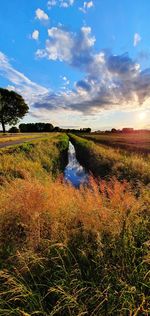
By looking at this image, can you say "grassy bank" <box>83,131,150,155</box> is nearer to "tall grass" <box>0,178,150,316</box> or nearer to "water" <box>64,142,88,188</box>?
"water" <box>64,142,88,188</box>

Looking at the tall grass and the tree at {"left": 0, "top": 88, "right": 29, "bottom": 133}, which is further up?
the tree at {"left": 0, "top": 88, "right": 29, "bottom": 133}

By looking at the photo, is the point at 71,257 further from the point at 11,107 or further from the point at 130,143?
the point at 11,107

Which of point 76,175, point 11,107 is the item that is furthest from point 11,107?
point 76,175

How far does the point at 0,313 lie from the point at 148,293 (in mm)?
2033

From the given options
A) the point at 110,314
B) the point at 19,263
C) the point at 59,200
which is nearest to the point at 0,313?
the point at 19,263

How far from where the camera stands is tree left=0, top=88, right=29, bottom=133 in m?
61.7

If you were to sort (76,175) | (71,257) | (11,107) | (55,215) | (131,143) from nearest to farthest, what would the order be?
(71,257) < (55,215) < (76,175) < (131,143) < (11,107)

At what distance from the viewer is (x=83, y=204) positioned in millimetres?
5980

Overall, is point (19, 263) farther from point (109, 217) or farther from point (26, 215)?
point (109, 217)

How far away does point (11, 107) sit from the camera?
62312mm

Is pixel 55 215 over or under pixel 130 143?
under

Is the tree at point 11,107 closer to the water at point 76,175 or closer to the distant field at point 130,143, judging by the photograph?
the distant field at point 130,143

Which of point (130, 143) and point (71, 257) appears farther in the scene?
point (130, 143)

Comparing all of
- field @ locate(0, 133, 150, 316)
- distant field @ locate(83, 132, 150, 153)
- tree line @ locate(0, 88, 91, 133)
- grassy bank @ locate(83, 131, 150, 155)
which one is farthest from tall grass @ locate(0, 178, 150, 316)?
tree line @ locate(0, 88, 91, 133)
